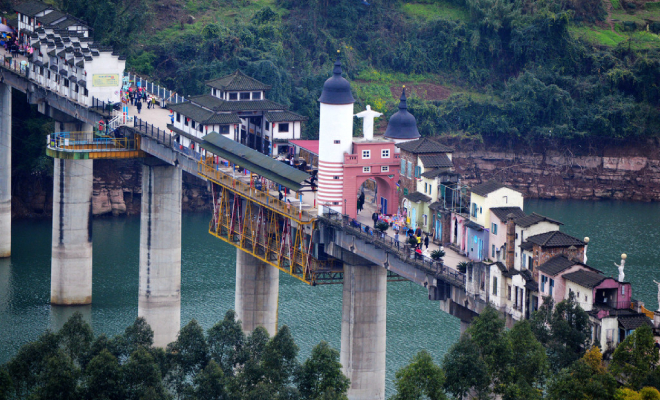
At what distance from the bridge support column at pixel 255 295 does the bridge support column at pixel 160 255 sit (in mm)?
8828

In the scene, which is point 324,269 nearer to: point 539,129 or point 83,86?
point 83,86

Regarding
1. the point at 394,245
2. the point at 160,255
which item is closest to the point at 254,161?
the point at 394,245

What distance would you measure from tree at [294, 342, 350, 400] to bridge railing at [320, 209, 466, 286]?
9.79 meters

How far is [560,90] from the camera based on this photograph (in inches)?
6845

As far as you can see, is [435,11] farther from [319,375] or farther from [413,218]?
[319,375]

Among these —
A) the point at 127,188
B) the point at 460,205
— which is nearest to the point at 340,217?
the point at 460,205

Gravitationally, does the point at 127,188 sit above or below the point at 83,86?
below

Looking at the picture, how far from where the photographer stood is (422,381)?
246 feet

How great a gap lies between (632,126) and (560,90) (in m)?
11.0

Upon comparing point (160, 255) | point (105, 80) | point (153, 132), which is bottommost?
point (160, 255)

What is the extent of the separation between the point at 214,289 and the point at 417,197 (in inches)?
1423

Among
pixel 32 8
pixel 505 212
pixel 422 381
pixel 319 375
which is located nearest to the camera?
pixel 422 381

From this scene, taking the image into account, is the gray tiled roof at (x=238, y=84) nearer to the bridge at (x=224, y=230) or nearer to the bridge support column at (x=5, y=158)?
the bridge at (x=224, y=230)

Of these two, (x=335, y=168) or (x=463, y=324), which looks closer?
(x=463, y=324)
